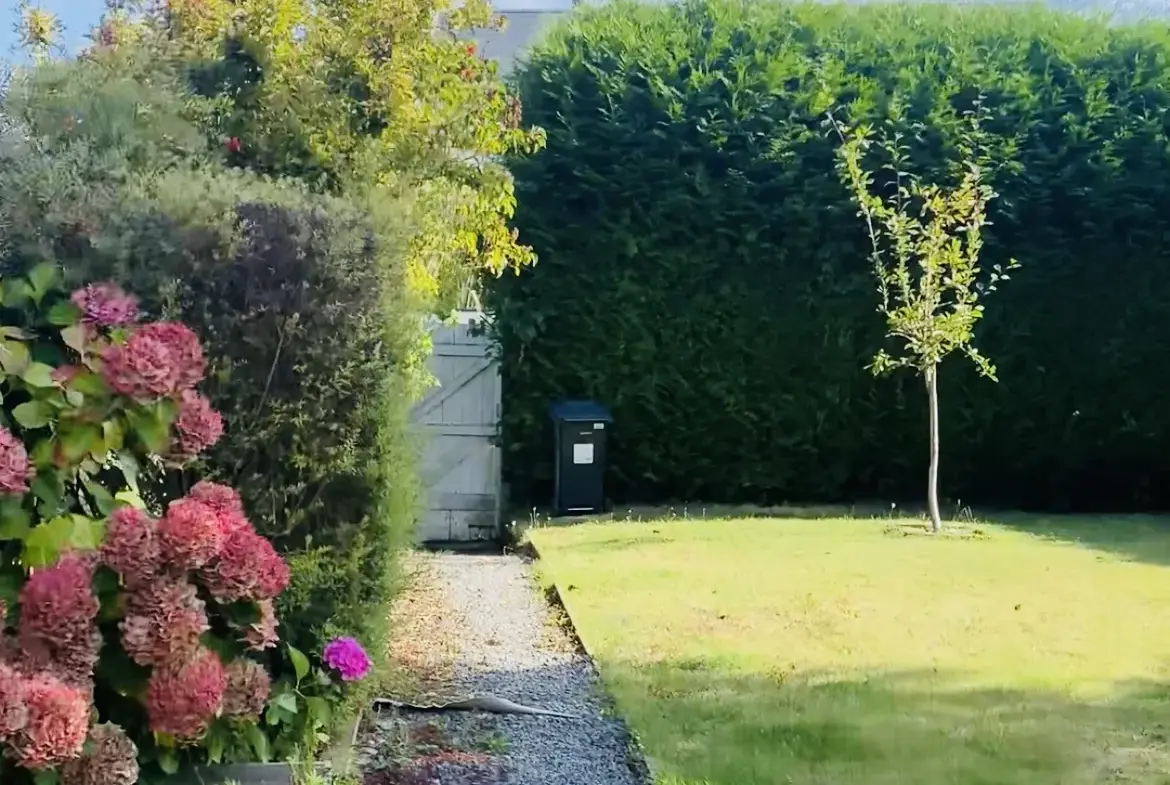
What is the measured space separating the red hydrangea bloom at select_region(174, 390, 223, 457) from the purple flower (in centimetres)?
85

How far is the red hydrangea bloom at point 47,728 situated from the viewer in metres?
2.56

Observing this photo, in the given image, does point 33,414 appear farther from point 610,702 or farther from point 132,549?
point 610,702

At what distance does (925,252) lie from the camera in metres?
8.70

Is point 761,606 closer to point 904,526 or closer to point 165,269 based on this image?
point 904,526

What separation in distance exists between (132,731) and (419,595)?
3629 mm

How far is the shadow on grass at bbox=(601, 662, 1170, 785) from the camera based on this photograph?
3814 millimetres

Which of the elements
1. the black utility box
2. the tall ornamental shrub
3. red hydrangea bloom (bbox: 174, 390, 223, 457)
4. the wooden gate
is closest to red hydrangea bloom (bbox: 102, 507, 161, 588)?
red hydrangea bloom (bbox: 174, 390, 223, 457)

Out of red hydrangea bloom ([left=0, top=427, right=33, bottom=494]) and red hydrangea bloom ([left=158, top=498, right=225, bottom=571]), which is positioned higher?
red hydrangea bloom ([left=0, top=427, right=33, bottom=494])

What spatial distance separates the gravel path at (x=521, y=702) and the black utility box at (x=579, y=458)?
253 cm

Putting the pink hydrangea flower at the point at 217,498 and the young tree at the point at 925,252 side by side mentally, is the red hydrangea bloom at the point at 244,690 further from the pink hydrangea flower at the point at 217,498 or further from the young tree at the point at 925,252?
the young tree at the point at 925,252

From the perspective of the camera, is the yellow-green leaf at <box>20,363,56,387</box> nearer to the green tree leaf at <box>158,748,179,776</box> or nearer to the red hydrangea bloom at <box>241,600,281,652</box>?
the red hydrangea bloom at <box>241,600,281,652</box>

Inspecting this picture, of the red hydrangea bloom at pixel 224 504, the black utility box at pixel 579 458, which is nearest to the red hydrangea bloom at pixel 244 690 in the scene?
the red hydrangea bloom at pixel 224 504

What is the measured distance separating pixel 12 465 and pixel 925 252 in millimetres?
7203

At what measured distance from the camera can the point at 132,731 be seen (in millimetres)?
3010
